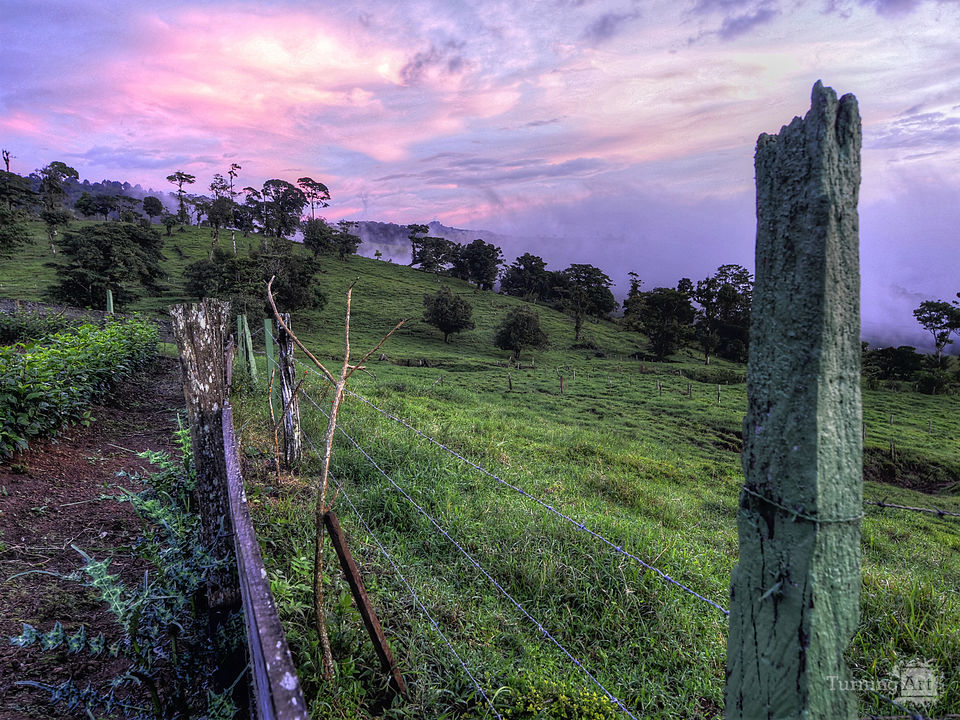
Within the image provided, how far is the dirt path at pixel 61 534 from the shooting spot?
2.97 metres

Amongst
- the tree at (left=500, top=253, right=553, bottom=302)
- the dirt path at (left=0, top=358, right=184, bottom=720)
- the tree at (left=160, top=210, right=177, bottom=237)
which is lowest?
the dirt path at (left=0, top=358, right=184, bottom=720)

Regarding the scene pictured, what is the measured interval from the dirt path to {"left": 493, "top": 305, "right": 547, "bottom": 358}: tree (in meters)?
43.1

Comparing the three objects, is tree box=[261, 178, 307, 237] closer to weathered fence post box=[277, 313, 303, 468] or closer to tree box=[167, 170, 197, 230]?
tree box=[167, 170, 197, 230]

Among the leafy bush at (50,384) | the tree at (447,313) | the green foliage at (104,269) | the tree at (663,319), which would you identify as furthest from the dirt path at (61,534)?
the tree at (663,319)

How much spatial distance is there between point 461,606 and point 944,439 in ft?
125

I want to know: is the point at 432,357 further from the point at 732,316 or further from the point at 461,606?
the point at 732,316

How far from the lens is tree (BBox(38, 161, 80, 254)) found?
63250mm

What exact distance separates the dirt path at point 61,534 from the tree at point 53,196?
237 ft

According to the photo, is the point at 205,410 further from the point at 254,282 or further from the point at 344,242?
the point at 344,242

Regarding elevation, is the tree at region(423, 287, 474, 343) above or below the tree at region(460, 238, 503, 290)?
below

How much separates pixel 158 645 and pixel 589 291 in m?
80.0

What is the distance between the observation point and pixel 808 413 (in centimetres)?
116

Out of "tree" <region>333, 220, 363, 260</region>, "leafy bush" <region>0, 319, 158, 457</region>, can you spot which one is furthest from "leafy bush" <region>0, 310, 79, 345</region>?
"tree" <region>333, 220, 363, 260</region>

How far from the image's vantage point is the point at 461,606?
3.52 m
